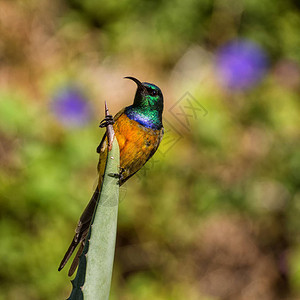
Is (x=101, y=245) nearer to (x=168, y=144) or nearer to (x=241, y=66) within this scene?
(x=168, y=144)

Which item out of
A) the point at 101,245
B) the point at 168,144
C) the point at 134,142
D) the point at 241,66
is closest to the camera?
the point at 101,245

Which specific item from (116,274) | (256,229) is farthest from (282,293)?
(116,274)

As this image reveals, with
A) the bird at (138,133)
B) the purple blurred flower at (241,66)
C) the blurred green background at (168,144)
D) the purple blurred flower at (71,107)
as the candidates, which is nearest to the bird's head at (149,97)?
the bird at (138,133)

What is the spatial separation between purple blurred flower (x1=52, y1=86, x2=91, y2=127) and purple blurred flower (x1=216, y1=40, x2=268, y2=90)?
3.57ft

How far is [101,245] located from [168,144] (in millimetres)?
1329

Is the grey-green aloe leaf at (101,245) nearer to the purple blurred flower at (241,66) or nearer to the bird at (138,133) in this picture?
the bird at (138,133)

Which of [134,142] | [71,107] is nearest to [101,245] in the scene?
[134,142]

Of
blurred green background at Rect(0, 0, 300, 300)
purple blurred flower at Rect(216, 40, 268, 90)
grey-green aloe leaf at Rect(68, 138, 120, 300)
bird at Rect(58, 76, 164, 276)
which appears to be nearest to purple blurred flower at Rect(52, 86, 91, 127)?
blurred green background at Rect(0, 0, 300, 300)

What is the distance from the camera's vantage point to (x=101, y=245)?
803mm

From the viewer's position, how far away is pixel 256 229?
3160 mm

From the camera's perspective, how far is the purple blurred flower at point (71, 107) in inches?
122

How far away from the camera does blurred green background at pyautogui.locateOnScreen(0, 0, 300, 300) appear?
2.70 meters

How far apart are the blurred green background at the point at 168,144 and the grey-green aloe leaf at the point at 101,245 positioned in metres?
1.43

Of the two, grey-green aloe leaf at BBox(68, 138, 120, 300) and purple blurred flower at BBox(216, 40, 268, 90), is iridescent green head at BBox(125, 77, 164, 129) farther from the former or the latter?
purple blurred flower at BBox(216, 40, 268, 90)
